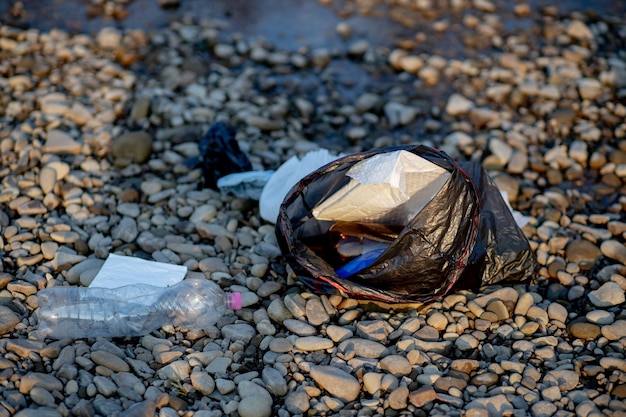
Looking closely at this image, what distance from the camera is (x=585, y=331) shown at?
314 cm

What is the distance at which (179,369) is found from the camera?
2.89 metres

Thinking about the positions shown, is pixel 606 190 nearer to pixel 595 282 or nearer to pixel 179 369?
pixel 595 282

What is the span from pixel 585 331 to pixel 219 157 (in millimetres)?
2322

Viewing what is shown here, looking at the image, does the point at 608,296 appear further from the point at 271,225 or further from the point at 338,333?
the point at 271,225

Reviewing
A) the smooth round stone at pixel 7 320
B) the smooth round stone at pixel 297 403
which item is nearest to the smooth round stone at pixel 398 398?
the smooth round stone at pixel 297 403

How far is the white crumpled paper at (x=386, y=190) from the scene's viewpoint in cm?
313

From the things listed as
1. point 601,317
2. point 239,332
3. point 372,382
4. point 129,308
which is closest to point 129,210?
point 129,308

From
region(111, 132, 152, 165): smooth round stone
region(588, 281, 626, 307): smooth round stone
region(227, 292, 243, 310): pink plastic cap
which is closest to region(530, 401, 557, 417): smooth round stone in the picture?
region(588, 281, 626, 307): smooth round stone

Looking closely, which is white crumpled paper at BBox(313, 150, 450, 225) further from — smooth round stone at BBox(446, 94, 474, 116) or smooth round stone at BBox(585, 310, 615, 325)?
smooth round stone at BBox(446, 94, 474, 116)

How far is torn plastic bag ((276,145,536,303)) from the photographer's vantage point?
10.0 ft

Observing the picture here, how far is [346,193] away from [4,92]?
297 cm

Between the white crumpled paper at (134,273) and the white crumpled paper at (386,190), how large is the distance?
850mm

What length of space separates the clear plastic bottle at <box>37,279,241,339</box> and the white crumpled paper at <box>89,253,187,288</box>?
7 centimetres

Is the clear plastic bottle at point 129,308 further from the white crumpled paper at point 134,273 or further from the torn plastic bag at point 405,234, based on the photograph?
the torn plastic bag at point 405,234
